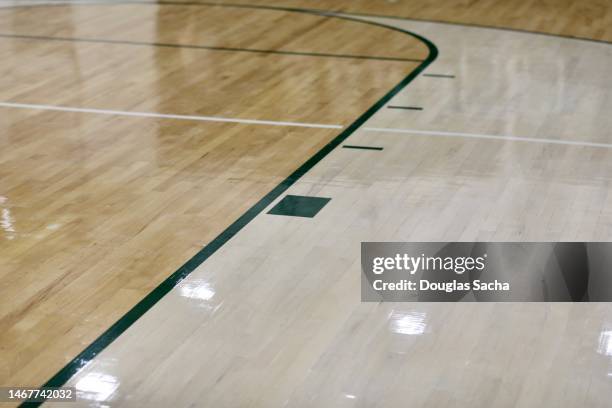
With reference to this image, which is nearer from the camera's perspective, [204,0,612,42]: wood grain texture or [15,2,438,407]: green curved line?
[15,2,438,407]: green curved line

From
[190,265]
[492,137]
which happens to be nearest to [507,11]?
[492,137]

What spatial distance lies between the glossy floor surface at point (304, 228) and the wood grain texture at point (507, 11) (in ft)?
5.46

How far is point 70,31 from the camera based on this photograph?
8.27m

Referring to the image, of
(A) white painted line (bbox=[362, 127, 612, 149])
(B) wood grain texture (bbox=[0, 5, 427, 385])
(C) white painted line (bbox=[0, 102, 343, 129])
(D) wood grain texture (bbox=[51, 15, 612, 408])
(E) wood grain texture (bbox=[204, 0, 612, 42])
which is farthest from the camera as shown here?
(E) wood grain texture (bbox=[204, 0, 612, 42])

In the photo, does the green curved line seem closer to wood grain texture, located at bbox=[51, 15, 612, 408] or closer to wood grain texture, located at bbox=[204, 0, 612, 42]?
wood grain texture, located at bbox=[51, 15, 612, 408]

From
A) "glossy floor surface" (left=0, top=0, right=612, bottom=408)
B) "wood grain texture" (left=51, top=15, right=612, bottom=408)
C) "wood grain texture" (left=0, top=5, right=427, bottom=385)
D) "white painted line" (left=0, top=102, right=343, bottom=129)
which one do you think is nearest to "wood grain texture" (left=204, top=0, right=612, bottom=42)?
"wood grain texture" (left=0, top=5, right=427, bottom=385)

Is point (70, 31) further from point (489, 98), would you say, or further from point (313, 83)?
point (489, 98)

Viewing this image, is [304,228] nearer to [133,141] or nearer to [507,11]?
[133,141]

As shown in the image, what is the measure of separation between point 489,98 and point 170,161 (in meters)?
2.30

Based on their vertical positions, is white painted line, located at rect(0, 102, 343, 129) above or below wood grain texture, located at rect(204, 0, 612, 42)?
above

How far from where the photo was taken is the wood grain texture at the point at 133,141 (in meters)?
3.71

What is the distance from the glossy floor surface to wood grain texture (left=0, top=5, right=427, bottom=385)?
16 millimetres

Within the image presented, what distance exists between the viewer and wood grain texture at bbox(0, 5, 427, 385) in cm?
371

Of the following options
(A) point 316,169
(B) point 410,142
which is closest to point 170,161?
(A) point 316,169
